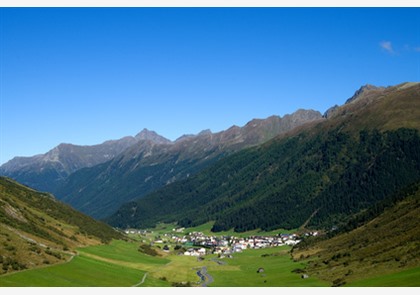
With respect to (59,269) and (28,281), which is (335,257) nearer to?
(59,269)

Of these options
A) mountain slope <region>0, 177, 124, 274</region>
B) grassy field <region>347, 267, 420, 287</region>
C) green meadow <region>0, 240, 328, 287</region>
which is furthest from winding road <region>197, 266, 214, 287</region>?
grassy field <region>347, 267, 420, 287</region>

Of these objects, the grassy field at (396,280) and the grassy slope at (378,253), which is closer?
the grassy field at (396,280)

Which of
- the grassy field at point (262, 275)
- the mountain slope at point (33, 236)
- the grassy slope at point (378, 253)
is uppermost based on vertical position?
A: the mountain slope at point (33, 236)

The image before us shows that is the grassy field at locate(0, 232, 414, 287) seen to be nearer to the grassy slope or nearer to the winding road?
the winding road

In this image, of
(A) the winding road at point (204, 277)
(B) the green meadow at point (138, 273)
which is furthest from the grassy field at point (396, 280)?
(A) the winding road at point (204, 277)

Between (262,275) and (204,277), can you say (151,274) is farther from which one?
(262,275)

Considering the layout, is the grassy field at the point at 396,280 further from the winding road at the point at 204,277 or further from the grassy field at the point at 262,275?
the winding road at the point at 204,277
